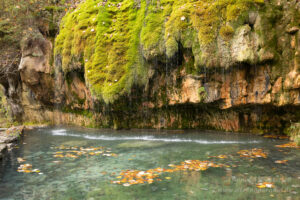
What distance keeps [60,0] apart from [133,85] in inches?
354

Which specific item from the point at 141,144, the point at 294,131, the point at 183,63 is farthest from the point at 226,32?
the point at 141,144

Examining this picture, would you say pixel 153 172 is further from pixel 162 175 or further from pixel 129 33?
pixel 129 33

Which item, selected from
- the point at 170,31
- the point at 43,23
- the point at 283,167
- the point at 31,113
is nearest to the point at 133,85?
the point at 170,31

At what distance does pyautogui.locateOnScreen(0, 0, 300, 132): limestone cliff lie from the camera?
802cm

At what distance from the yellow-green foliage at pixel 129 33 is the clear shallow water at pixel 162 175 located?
297 cm

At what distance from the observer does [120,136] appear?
10094 mm

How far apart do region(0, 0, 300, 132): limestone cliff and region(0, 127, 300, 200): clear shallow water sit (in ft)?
4.68

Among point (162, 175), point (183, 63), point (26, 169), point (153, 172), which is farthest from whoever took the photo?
point (183, 63)

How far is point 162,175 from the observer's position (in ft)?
16.6

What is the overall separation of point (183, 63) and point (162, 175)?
5.33m

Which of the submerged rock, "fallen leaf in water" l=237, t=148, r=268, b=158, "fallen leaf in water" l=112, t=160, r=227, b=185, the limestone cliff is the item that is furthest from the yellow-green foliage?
"fallen leaf in water" l=112, t=160, r=227, b=185

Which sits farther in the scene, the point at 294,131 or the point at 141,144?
the point at 141,144

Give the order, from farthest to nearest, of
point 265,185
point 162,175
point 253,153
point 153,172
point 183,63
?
point 183,63 → point 253,153 → point 153,172 → point 162,175 → point 265,185

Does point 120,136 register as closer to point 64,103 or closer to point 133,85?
point 133,85
